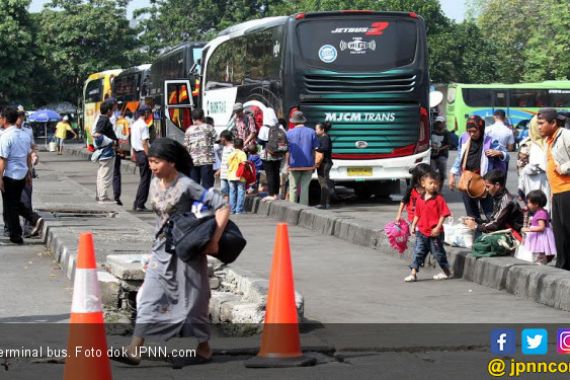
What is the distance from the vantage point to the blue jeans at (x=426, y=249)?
12.4 metres

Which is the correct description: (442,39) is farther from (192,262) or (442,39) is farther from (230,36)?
(192,262)

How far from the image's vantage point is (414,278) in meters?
12.3

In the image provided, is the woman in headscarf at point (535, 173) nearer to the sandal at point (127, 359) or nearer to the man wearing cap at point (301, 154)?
the man wearing cap at point (301, 154)

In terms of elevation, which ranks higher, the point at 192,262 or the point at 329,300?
the point at 192,262

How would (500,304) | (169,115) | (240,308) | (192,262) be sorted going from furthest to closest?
(169,115)
(500,304)
(240,308)
(192,262)

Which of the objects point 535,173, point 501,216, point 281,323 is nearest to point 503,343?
point 281,323

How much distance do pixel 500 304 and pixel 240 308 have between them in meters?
2.63

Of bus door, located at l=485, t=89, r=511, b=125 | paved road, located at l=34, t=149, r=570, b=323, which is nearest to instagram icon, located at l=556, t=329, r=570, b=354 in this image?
paved road, located at l=34, t=149, r=570, b=323

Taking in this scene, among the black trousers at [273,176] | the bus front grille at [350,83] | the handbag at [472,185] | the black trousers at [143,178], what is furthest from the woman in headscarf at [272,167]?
the handbag at [472,185]

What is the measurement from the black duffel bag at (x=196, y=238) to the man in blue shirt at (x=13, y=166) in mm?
7177

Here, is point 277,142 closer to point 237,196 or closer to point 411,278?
point 237,196

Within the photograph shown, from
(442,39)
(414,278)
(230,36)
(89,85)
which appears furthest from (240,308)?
(442,39)

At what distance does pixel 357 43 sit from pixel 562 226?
12.1 meters

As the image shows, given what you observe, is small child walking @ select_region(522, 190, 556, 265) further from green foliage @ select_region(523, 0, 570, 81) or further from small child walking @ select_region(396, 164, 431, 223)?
green foliage @ select_region(523, 0, 570, 81)
